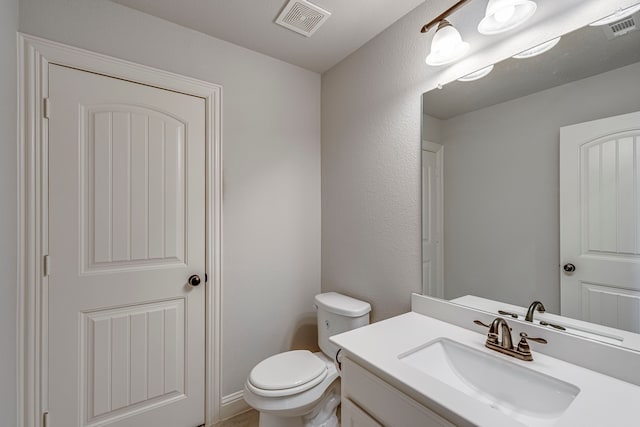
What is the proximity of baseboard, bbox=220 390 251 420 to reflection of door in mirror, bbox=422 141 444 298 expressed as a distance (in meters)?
1.34

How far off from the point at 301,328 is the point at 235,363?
0.50 metres

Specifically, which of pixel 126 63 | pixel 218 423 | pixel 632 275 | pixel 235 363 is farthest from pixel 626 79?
pixel 218 423

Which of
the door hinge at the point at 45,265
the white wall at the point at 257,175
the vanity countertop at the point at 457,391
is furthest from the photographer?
the white wall at the point at 257,175

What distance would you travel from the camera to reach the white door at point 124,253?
1.33m

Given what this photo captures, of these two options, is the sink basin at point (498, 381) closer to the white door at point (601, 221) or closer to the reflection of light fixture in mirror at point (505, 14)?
the white door at point (601, 221)

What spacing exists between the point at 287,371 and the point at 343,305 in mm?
459

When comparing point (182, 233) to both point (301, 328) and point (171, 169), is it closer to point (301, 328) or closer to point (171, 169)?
point (171, 169)

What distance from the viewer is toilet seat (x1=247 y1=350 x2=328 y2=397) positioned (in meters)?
1.32

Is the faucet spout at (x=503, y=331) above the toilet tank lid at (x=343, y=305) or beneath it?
above

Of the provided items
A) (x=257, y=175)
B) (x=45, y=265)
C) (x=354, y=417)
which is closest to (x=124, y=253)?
(x=45, y=265)

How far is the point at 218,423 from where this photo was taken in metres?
1.70

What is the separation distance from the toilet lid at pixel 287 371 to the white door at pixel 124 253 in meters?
0.48

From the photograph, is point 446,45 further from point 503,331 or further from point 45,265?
point 45,265

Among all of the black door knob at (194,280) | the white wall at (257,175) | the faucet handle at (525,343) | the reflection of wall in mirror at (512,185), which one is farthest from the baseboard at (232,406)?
the faucet handle at (525,343)
